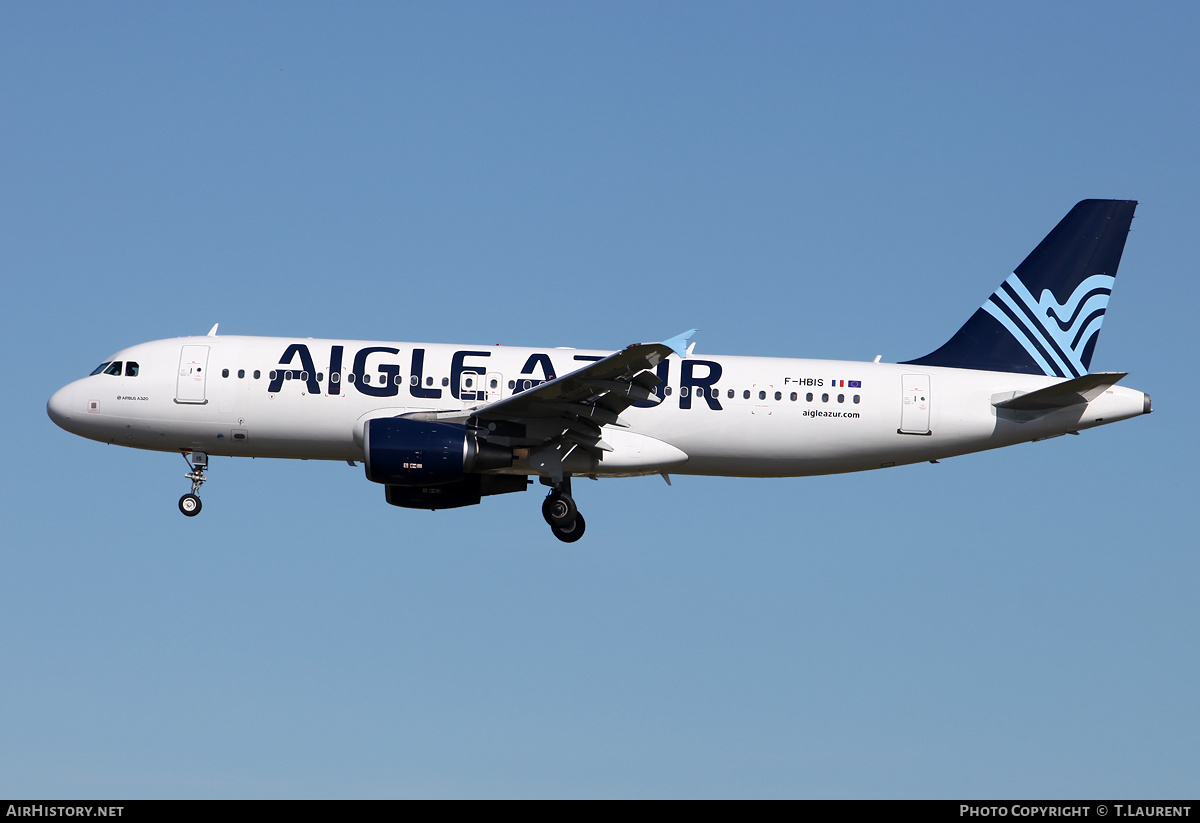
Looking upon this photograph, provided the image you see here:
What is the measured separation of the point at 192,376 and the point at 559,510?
9370 mm

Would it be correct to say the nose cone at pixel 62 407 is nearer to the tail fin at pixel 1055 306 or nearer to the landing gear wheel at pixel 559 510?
the landing gear wheel at pixel 559 510

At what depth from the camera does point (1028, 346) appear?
36125 mm

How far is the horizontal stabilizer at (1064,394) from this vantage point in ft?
106

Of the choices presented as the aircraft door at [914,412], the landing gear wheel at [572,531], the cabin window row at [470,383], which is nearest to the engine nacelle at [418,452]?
the cabin window row at [470,383]

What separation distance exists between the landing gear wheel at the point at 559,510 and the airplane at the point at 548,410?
0.13ft

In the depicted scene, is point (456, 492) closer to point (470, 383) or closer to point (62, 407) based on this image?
point (470, 383)

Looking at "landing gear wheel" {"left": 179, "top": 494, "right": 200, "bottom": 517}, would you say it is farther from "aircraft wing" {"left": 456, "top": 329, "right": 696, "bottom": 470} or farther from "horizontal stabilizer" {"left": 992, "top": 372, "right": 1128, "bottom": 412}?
"horizontal stabilizer" {"left": 992, "top": 372, "right": 1128, "bottom": 412}

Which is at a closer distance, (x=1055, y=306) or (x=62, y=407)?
(x=62, y=407)

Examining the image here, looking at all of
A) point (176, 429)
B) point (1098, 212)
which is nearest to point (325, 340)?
point (176, 429)

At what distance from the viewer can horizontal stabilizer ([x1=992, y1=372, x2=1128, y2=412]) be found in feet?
106

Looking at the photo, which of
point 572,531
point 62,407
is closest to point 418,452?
point 572,531

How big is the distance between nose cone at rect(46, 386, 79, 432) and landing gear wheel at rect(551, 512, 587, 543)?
12.1m

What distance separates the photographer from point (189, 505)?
34.2 meters
